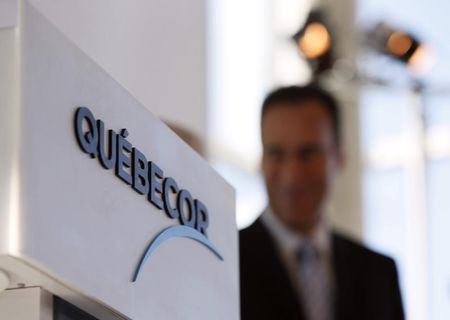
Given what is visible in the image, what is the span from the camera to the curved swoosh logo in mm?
1671

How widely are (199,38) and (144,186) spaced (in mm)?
2555

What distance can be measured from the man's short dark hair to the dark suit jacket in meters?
0.48

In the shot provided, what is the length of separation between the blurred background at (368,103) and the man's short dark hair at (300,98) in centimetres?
167

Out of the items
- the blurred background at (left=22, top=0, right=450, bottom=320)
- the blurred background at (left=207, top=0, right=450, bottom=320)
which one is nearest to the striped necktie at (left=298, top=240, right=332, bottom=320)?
the blurred background at (left=22, top=0, right=450, bottom=320)

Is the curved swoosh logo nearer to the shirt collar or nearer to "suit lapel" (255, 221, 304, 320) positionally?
"suit lapel" (255, 221, 304, 320)

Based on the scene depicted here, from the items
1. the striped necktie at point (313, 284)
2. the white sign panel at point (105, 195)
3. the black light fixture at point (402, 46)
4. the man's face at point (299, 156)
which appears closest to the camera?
the white sign panel at point (105, 195)

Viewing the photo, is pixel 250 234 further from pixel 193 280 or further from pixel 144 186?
pixel 144 186

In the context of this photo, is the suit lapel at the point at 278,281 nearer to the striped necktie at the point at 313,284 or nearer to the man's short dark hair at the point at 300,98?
the striped necktie at the point at 313,284

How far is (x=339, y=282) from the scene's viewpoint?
12.8 ft

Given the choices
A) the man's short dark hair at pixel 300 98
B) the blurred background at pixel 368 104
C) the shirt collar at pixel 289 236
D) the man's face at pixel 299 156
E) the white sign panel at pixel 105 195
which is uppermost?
the blurred background at pixel 368 104

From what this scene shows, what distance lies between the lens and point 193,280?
1938 millimetres

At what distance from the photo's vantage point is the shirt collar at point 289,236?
13.0 feet

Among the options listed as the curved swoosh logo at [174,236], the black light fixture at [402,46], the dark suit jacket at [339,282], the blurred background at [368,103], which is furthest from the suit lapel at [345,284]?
the black light fixture at [402,46]

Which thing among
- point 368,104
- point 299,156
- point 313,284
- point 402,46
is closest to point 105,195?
point 313,284
